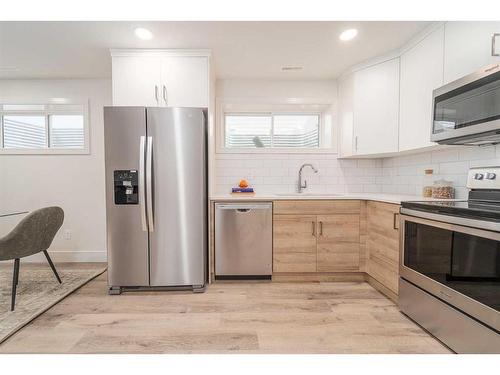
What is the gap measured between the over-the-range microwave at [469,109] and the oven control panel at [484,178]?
0.22m

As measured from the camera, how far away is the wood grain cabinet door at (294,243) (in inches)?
107

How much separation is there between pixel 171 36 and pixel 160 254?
201 cm

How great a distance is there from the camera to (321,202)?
8.96 feet

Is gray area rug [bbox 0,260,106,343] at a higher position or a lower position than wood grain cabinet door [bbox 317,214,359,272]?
lower

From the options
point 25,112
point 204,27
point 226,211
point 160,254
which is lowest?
point 160,254

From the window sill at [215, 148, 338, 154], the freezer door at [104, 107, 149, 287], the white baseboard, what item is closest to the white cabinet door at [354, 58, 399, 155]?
the window sill at [215, 148, 338, 154]

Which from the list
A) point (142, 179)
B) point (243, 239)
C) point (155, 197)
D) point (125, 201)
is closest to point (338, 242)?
point (243, 239)

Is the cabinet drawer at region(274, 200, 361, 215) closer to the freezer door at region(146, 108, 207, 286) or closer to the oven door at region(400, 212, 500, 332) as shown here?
the oven door at region(400, 212, 500, 332)

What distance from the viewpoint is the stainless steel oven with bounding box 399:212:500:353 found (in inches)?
54.7

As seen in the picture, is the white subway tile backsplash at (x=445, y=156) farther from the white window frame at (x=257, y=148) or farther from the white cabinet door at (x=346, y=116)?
the white window frame at (x=257, y=148)

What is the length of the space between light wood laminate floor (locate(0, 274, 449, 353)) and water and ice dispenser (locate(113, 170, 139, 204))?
2.96 ft

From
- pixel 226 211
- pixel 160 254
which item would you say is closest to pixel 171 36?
pixel 226 211

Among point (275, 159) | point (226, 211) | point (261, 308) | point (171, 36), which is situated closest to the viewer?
point (261, 308)

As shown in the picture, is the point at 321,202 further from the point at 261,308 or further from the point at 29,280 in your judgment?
the point at 29,280
